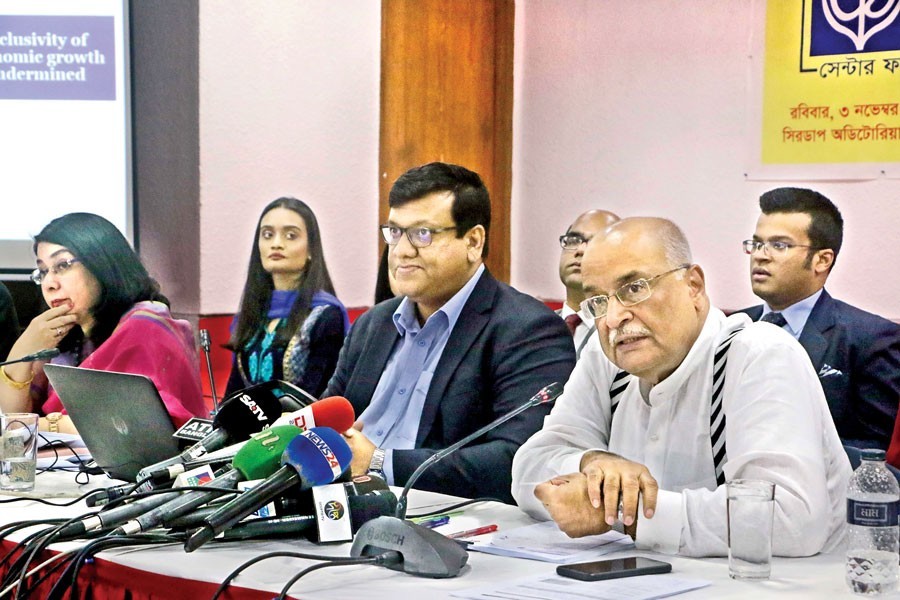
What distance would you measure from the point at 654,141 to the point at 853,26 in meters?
0.93

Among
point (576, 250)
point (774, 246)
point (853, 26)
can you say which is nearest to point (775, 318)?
point (774, 246)

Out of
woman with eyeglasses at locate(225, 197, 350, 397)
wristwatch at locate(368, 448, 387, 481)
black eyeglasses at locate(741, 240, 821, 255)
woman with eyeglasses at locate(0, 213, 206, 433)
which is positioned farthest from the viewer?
woman with eyeglasses at locate(225, 197, 350, 397)

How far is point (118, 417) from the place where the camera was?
226 centimetres

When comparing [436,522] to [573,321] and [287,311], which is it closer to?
[573,321]

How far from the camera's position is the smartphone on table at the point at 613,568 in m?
1.60

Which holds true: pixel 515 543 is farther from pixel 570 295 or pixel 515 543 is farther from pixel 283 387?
pixel 570 295

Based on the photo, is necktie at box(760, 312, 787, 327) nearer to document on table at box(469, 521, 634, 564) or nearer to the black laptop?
document on table at box(469, 521, 634, 564)

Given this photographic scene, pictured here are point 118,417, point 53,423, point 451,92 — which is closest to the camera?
point 118,417

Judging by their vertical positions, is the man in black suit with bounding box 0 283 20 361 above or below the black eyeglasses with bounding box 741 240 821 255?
below

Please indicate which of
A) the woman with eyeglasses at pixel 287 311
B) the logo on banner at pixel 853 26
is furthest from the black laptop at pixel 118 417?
the logo on banner at pixel 853 26

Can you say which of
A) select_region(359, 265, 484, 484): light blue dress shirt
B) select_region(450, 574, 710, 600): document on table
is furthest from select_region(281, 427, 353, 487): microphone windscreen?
select_region(359, 265, 484, 484): light blue dress shirt

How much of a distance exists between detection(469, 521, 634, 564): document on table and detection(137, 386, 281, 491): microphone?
487 mm

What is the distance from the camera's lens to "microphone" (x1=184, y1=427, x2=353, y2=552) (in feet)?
5.67

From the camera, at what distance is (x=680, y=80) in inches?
192
